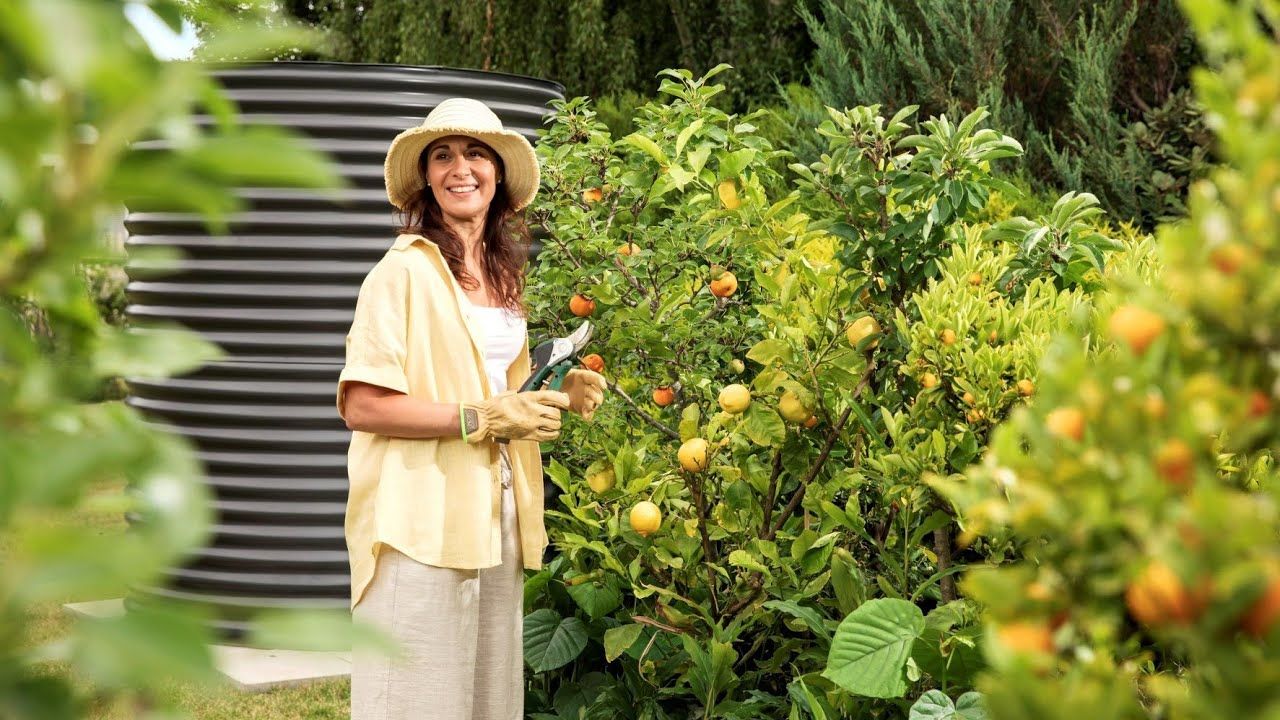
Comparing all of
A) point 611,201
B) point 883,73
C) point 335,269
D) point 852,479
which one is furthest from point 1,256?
point 883,73

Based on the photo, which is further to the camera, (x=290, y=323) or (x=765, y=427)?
(x=290, y=323)

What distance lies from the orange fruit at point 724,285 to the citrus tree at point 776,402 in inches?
2.6

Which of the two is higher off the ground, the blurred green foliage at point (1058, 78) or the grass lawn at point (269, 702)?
the blurred green foliage at point (1058, 78)

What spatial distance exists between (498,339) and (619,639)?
751 mm

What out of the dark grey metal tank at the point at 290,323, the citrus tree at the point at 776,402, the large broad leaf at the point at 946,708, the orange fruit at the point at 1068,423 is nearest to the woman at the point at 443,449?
the citrus tree at the point at 776,402

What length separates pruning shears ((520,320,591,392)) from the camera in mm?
2562

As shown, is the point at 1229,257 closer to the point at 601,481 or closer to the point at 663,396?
the point at 601,481

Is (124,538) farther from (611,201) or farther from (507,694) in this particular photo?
(611,201)

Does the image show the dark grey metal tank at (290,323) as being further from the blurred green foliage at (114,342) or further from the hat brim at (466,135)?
A: the blurred green foliage at (114,342)

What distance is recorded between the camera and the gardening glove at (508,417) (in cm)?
234

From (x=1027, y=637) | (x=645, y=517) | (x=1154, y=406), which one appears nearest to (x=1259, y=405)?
(x=1154, y=406)

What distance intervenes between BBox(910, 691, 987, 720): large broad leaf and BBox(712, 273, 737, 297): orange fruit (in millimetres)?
1092

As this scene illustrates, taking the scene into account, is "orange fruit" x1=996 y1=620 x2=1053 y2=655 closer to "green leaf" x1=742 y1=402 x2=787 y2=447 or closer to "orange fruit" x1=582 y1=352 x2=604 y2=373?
"green leaf" x1=742 y1=402 x2=787 y2=447

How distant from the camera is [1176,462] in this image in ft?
2.24
